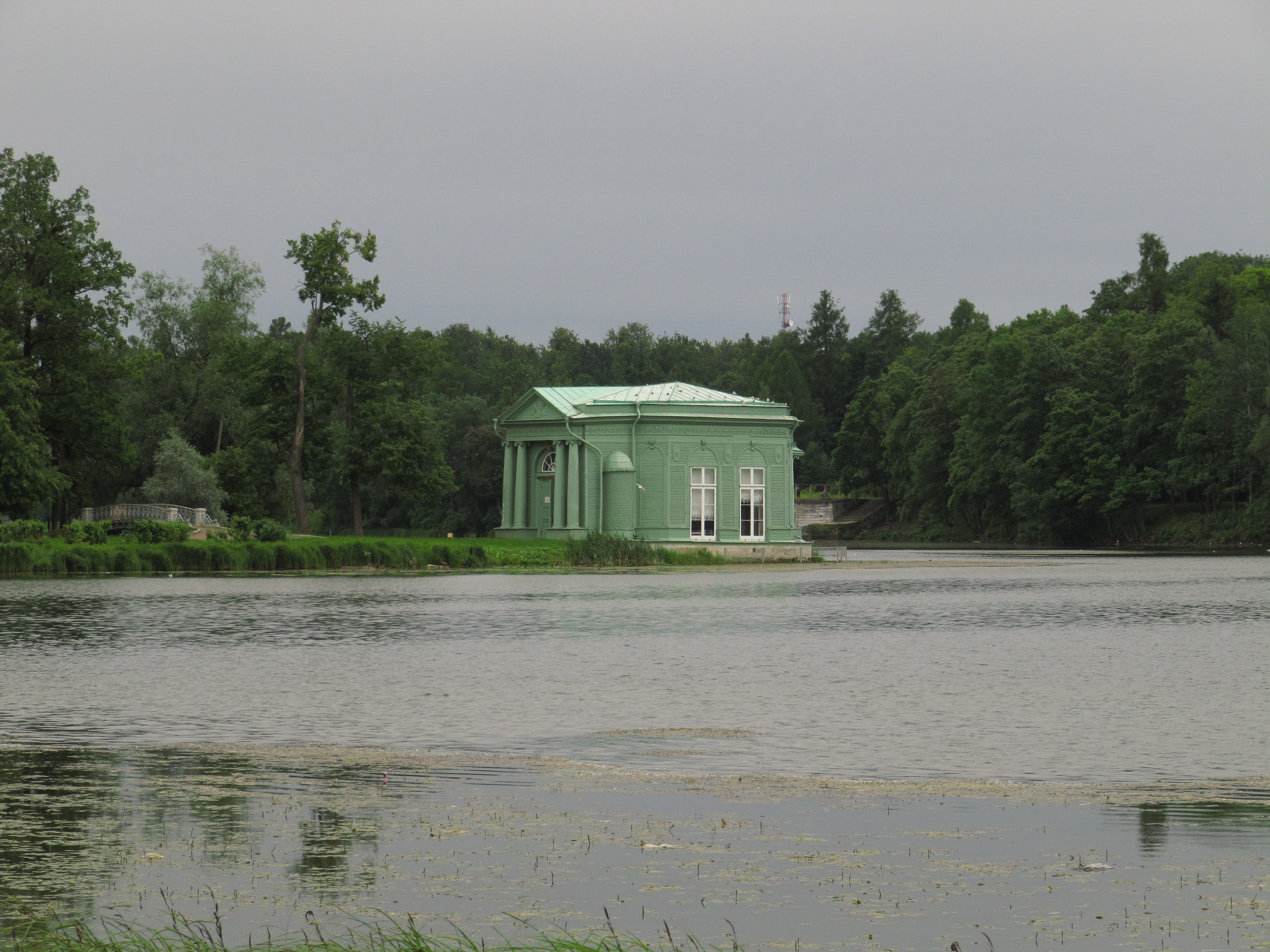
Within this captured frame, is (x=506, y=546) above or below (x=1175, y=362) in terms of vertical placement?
below

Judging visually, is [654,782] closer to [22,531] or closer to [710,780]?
[710,780]

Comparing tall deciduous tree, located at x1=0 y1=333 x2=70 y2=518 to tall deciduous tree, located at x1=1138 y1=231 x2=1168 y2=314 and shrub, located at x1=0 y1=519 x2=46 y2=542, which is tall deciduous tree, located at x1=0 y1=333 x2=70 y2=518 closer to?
shrub, located at x1=0 y1=519 x2=46 y2=542

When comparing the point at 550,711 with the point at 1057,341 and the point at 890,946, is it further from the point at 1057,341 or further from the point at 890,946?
the point at 1057,341

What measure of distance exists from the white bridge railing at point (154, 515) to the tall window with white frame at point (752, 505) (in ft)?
75.3

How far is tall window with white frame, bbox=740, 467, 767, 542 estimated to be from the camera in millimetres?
68188

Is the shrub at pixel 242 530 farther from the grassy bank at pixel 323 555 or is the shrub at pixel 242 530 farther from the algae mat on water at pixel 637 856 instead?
the algae mat on water at pixel 637 856

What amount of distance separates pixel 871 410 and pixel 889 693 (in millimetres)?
122659

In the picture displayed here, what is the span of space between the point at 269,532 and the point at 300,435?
490 inches

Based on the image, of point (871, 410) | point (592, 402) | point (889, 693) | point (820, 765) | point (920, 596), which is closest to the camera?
point (820, 765)

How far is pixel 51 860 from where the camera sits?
8.88 meters

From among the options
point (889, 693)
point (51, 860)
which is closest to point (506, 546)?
point (889, 693)

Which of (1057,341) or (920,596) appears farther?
(1057,341)

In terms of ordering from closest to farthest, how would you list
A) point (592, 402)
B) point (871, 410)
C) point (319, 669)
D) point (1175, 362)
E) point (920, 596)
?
point (319, 669) < point (920, 596) < point (592, 402) < point (1175, 362) < point (871, 410)

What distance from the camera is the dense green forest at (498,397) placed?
63.4 metres
